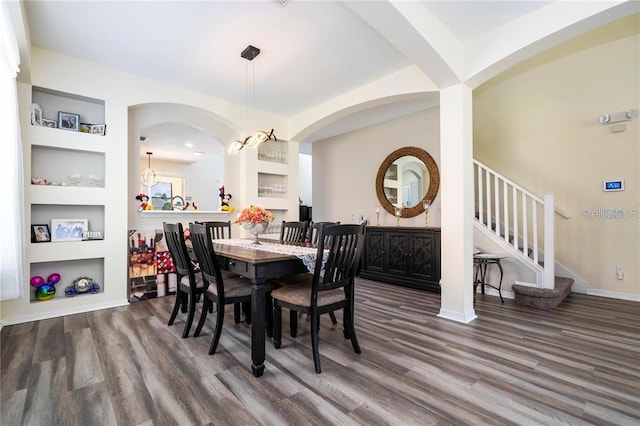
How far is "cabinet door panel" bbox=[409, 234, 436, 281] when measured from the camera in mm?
4027

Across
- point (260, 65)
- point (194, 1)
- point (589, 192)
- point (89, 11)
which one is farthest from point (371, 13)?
point (589, 192)

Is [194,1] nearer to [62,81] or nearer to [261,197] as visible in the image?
[62,81]

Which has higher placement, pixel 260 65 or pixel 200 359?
pixel 260 65

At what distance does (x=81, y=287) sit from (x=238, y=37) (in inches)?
129

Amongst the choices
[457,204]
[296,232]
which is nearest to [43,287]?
[296,232]

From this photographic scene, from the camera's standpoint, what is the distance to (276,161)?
520 centimetres

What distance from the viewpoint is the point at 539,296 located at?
3.22m

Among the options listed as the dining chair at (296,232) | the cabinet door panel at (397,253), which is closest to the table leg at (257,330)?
the dining chair at (296,232)

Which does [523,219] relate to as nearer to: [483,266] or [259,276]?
[483,266]

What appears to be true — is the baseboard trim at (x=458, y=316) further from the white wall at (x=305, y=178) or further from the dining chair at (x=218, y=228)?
the white wall at (x=305, y=178)

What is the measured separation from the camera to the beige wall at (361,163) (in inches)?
187

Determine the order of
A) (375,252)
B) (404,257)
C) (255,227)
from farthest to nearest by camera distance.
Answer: (375,252) → (404,257) → (255,227)

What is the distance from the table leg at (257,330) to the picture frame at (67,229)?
272 centimetres

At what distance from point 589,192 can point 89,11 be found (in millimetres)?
5852
